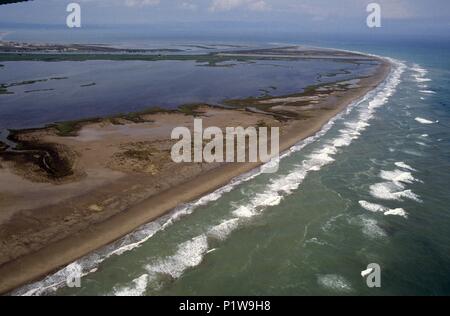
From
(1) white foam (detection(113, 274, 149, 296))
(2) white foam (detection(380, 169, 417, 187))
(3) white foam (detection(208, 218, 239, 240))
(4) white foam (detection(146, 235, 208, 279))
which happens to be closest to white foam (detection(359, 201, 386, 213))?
(2) white foam (detection(380, 169, 417, 187))

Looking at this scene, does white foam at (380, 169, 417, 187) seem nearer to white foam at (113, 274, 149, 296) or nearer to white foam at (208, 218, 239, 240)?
white foam at (208, 218, 239, 240)

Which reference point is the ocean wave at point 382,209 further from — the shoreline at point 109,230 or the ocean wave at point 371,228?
the shoreline at point 109,230

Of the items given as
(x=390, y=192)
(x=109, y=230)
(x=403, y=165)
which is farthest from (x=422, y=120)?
(x=109, y=230)

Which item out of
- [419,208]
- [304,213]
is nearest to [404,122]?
[419,208]

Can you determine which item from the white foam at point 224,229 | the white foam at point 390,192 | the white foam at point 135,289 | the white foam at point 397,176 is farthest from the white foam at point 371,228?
the white foam at point 135,289

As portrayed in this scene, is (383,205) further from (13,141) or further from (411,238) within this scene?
(13,141)

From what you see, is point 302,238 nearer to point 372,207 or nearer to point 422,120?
point 372,207
